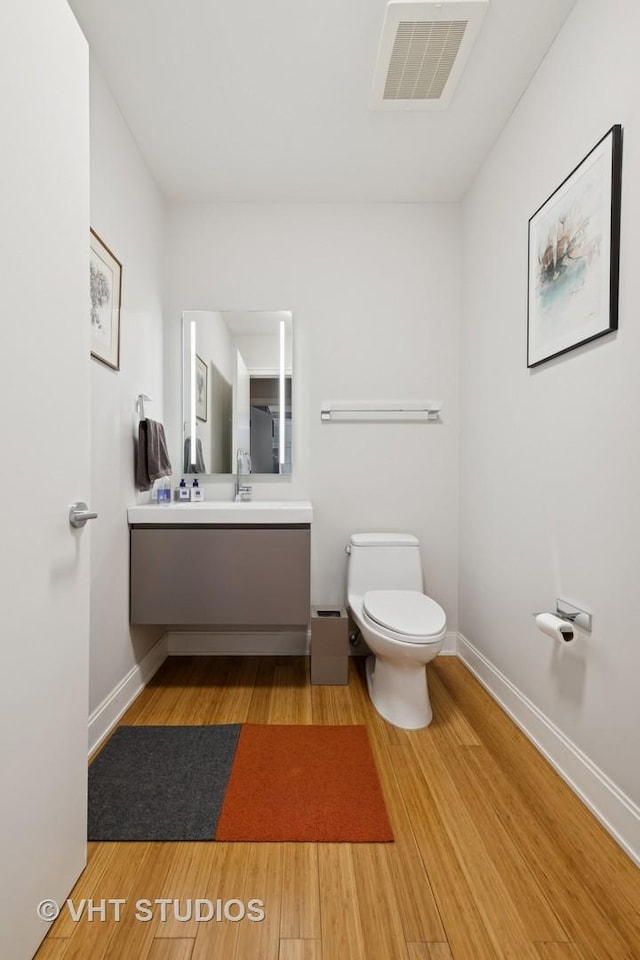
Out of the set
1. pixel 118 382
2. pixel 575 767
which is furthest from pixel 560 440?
pixel 118 382

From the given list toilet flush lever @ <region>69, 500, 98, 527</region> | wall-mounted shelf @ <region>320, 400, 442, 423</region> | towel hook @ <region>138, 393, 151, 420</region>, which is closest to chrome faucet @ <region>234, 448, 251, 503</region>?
wall-mounted shelf @ <region>320, 400, 442, 423</region>

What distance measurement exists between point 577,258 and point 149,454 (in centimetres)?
182

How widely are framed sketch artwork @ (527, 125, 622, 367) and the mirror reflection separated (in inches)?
52.0

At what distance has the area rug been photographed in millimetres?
1355

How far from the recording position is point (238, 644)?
8.79 ft

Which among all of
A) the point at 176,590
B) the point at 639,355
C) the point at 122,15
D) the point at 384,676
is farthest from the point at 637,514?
the point at 122,15

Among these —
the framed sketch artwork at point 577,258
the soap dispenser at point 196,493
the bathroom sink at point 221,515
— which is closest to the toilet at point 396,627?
the bathroom sink at point 221,515

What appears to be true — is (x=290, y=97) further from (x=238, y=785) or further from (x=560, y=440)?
(x=238, y=785)

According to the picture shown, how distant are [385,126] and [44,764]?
2510mm

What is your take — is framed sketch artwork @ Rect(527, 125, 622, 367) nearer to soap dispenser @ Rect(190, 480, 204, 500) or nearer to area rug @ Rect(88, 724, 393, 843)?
area rug @ Rect(88, 724, 393, 843)

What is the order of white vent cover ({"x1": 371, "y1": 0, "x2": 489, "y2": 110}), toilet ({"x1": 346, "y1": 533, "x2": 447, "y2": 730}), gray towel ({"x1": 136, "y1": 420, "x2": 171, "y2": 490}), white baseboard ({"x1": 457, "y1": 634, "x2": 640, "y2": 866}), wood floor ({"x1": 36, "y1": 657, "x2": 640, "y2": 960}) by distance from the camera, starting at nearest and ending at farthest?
wood floor ({"x1": 36, "y1": 657, "x2": 640, "y2": 960})
white baseboard ({"x1": 457, "y1": 634, "x2": 640, "y2": 866})
white vent cover ({"x1": 371, "y1": 0, "x2": 489, "y2": 110})
toilet ({"x1": 346, "y1": 533, "x2": 447, "y2": 730})
gray towel ({"x1": 136, "y1": 420, "x2": 171, "y2": 490})

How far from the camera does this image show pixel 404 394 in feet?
8.70

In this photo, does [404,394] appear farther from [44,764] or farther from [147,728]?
[44,764]

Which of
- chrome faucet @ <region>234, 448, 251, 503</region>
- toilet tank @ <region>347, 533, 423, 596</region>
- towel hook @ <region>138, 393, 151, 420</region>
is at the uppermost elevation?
towel hook @ <region>138, 393, 151, 420</region>
